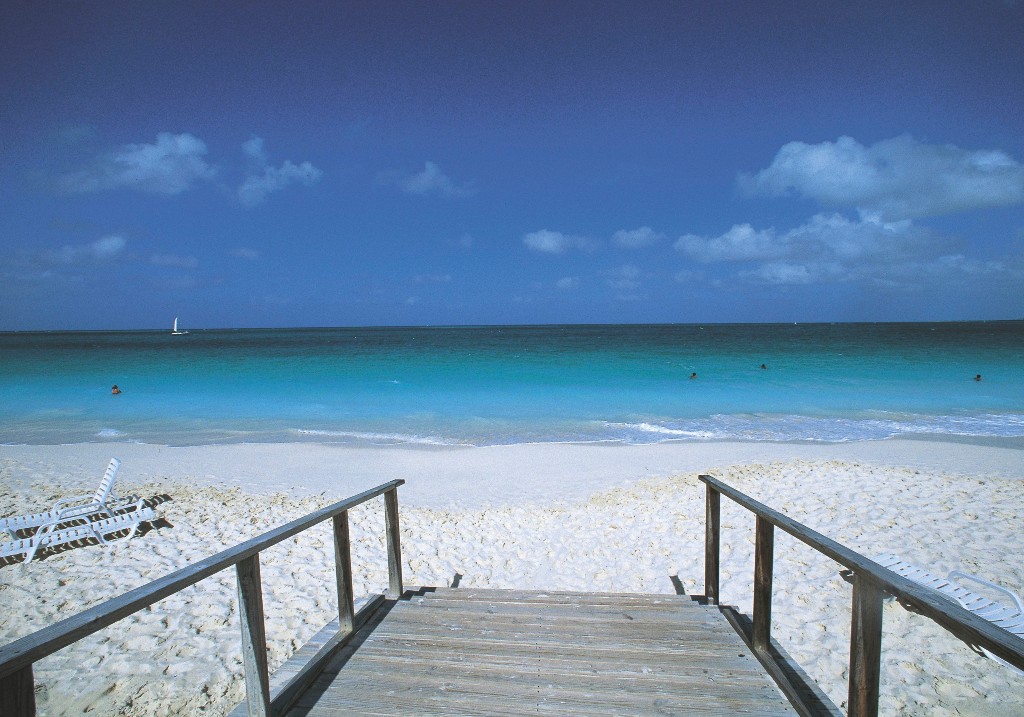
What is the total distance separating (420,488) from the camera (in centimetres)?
955

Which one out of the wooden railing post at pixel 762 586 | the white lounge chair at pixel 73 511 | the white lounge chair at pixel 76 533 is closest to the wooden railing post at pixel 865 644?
Result: the wooden railing post at pixel 762 586

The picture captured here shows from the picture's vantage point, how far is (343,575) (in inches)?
137

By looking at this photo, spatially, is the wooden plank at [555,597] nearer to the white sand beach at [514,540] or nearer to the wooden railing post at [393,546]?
the wooden railing post at [393,546]

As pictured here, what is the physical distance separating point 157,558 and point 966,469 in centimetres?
1397

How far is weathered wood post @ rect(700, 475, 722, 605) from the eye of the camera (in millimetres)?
4035

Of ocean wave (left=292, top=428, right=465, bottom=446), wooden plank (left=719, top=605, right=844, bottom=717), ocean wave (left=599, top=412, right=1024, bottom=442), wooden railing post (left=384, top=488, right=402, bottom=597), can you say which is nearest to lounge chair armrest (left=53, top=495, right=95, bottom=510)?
ocean wave (left=292, top=428, right=465, bottom=446)

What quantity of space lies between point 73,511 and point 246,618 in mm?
7109

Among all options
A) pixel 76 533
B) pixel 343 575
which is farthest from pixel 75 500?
pixel 343 575

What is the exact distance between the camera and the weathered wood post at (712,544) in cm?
404

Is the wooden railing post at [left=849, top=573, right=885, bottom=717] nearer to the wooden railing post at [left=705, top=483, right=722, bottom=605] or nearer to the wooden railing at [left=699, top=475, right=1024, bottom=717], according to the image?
the wooden railing at [left=699, top=475, right=1024, bottom=717]

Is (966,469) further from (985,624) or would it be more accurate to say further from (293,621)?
(293,621)

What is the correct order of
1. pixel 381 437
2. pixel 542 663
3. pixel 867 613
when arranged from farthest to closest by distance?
pixel 381 437 → pixel 542 663 → pixel 867 613

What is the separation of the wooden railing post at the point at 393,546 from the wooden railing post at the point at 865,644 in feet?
10.1

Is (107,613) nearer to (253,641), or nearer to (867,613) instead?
(253,641)
